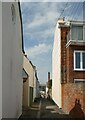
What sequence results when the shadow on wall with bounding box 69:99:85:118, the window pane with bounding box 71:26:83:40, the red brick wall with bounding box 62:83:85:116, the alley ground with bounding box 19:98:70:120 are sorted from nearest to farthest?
the shadow on wall with bounding box 69:99:85:118 → the red brick wall with bounding box 62:83:85:116 → the alley ground with bounding box 19:98:70:120 → the window pane with bounding box 71:26:83:40

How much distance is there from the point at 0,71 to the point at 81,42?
2108 cm

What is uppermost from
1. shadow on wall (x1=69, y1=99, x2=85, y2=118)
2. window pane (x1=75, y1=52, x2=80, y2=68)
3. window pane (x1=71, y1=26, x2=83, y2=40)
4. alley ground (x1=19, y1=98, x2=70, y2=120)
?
window pane (x1=71, y1=26, x2=83, y2=40)

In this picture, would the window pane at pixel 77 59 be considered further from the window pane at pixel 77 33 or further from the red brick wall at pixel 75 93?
the red brick wall at pixel 75 93

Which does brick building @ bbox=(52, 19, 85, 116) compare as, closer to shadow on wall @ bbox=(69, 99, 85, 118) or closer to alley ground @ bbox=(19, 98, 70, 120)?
alley ground @ bbox=(19, 98, 70, 120)

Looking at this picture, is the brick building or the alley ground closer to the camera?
the alley ground

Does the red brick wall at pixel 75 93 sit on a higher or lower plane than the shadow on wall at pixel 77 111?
higher

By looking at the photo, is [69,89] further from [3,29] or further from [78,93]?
[3,29]

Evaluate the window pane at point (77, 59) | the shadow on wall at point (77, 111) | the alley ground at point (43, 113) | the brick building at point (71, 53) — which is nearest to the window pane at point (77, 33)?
the brick building at point (71, 53)

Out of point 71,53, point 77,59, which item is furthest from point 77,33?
point 77,59

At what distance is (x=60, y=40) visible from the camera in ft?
107

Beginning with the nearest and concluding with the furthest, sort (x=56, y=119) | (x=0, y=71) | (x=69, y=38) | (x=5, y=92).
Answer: (x=0, y=71) < (x=5, y=92) < (x=56, y=119) < (x=69, y=38)

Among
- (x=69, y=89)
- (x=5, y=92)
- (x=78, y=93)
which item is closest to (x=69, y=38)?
(x=69, y=89)

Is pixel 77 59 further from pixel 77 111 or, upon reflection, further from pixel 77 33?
pixel 77 111

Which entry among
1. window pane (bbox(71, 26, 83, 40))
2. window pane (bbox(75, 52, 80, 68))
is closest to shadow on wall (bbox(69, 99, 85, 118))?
window pane (bbox(75, 52, 80, 68))
